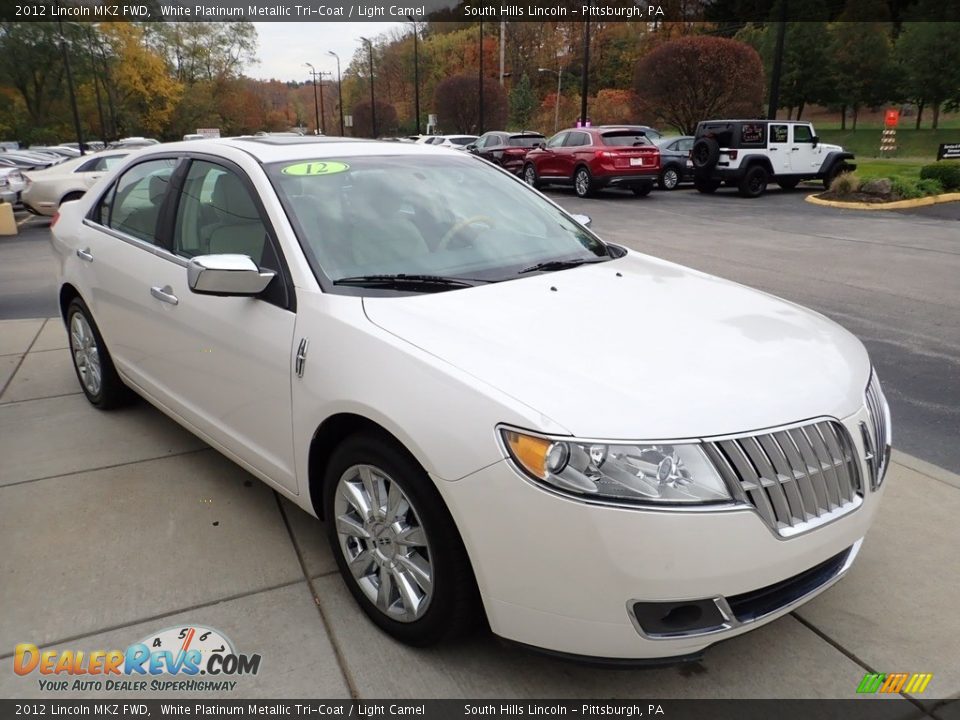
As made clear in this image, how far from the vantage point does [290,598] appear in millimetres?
2914

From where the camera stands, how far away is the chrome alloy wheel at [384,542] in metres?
2.42

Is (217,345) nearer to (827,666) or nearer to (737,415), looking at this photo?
(737,415)

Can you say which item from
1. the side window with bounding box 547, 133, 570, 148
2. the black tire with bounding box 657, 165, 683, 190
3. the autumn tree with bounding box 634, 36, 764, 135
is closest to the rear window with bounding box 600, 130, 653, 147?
the side window with bounding box 547, 133, 570, 148

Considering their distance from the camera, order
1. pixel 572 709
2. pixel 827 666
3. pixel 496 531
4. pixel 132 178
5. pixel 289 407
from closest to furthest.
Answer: pixel 496 531 → pixel 572 709 → pixel 827 666 → pixel 289 407 → pixel 132 178

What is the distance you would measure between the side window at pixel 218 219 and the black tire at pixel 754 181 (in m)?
18.4

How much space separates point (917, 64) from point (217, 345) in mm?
56501

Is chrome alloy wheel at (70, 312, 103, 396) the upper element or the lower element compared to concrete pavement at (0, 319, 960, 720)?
upper

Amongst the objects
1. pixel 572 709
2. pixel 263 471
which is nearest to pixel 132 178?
pixel 263 471

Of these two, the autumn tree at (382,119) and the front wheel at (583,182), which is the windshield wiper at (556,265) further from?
the autumn tree at (382,119)

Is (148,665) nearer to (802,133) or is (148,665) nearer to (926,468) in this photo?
(926,468)

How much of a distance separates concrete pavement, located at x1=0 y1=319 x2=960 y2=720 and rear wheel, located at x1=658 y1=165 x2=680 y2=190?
19374 mm

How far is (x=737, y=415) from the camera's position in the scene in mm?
2105

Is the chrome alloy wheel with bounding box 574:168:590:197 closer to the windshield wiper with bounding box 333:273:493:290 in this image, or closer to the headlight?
the windshield wiper with bounding box 333:273:493:290

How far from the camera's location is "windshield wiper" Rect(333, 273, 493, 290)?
9.35ft
